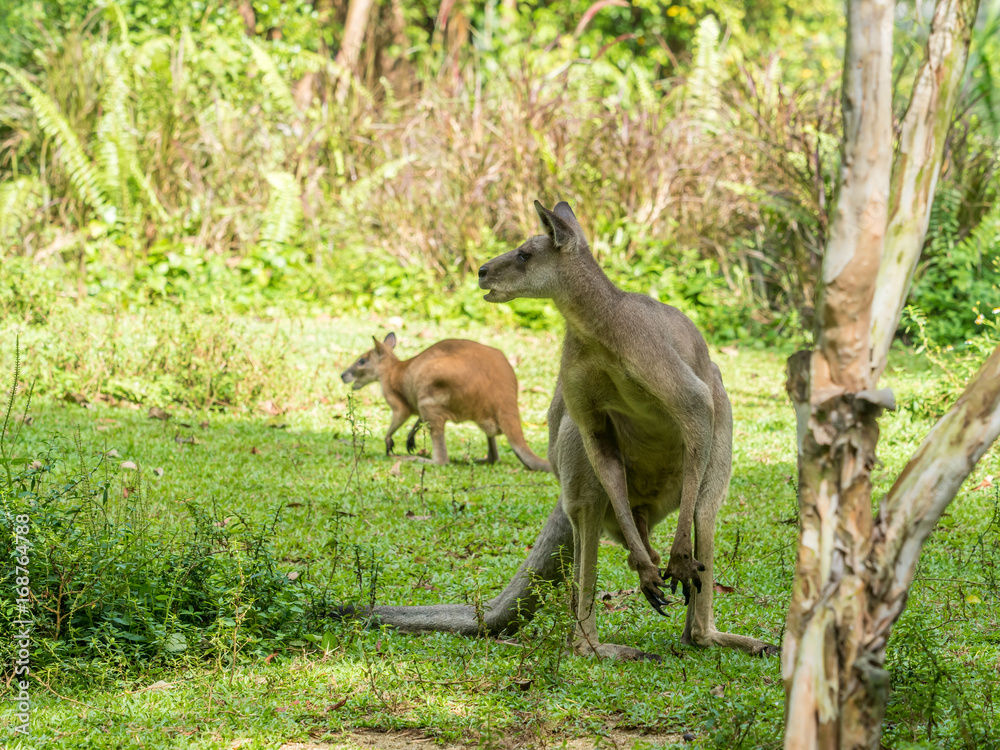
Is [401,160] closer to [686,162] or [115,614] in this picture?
[686,162]

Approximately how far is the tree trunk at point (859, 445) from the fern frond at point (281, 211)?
1080 centimetres

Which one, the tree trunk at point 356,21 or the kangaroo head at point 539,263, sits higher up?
the tree trunk at point 356,21

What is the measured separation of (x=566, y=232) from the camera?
3939 millimetres

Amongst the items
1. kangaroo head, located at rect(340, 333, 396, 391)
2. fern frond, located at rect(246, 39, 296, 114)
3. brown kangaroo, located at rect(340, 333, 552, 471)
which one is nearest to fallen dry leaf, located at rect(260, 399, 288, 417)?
kangaroo head, located at rect(340, 333, 396, 391)

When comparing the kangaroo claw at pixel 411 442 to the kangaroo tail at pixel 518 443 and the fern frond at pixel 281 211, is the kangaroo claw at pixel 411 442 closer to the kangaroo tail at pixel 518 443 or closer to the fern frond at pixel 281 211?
the kangaroo tail at pixel 518 443

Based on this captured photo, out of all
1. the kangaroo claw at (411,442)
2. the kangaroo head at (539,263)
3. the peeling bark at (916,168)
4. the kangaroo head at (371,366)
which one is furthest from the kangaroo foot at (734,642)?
the kangaroo head at (371,366)

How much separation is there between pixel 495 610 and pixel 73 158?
997 cm

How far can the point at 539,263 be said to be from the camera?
3.96 meters

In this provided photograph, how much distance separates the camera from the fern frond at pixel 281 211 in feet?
40.7

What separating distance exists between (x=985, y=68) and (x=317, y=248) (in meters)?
7.78

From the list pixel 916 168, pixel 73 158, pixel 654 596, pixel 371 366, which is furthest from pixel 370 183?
pixel 916 168

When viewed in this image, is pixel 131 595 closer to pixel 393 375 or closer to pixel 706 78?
pixel 393 375

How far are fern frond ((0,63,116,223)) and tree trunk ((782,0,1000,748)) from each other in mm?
11043

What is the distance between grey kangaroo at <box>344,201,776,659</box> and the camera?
3672 millimetres
